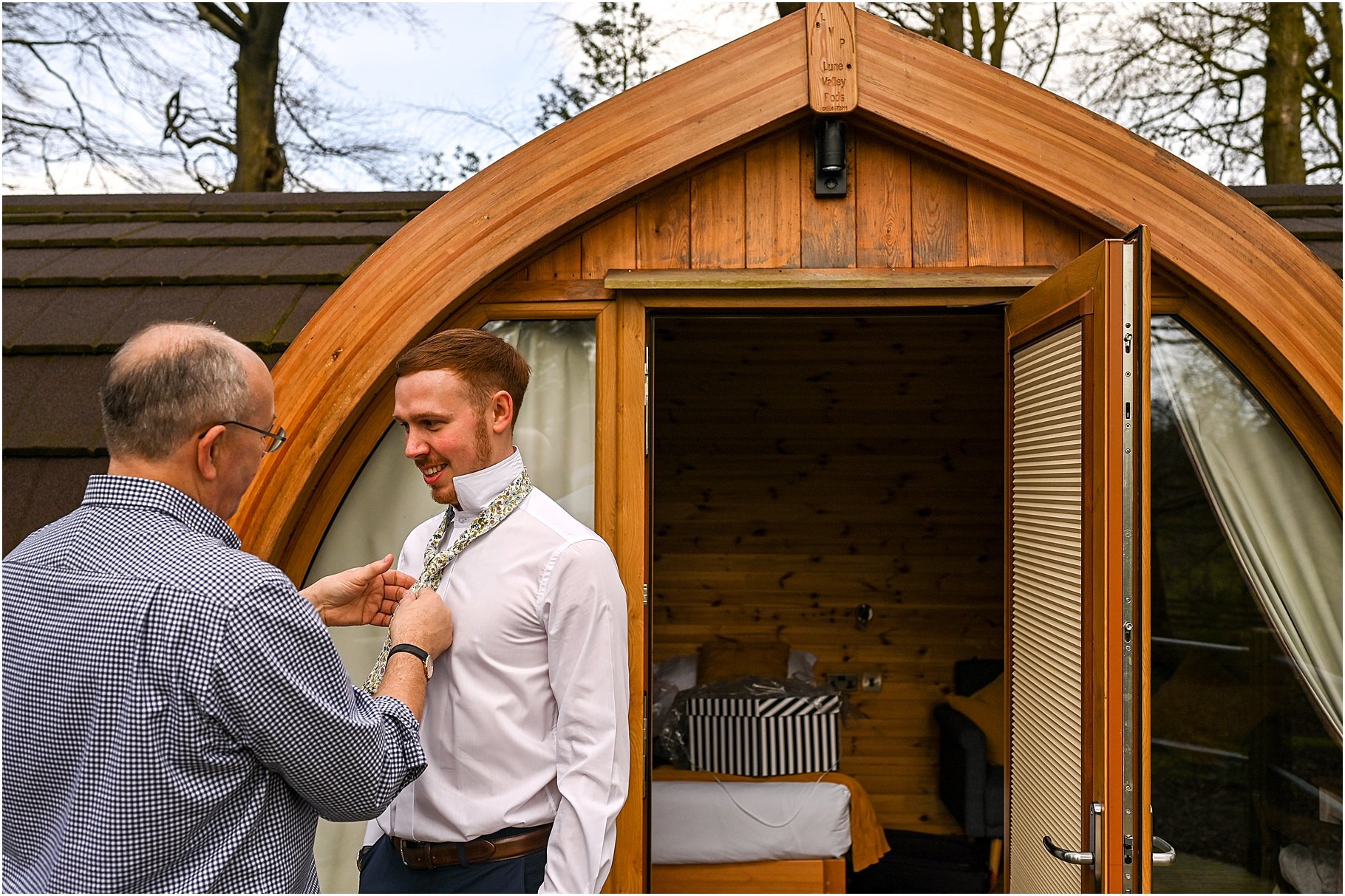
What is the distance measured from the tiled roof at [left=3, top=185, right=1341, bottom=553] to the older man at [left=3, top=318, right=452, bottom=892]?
5.54 ft

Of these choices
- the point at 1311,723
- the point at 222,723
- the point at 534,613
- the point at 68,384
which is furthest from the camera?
the point at 1311,723

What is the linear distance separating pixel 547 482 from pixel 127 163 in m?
9.02

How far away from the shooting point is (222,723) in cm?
161

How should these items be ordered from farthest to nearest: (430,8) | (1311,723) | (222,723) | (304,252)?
(430,8)
(1311,723)
(304,252)
(222,723)

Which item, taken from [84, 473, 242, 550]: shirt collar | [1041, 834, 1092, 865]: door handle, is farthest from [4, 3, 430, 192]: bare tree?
[1041, 834, 1092, 865]: door handle

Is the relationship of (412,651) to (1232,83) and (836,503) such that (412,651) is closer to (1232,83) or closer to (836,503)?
(836,503)

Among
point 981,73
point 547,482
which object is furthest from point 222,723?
point 981,73

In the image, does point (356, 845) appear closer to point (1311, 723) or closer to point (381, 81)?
point (1311, 723)

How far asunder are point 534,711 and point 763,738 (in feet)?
10.4

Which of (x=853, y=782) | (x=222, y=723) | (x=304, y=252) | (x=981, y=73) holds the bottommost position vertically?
(x=853, y=782)

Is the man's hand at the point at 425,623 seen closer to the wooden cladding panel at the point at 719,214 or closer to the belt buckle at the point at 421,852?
the belt buckle at the point at 421,852

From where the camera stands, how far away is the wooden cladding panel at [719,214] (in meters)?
3.22

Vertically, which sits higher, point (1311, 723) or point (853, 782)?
point (1311, 723)

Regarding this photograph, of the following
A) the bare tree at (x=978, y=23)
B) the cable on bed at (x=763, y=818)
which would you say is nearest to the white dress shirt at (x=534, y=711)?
the cable on bed at (x=763, y=818)
